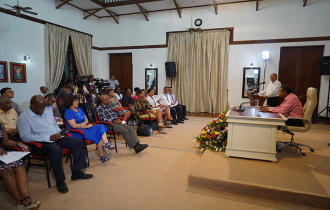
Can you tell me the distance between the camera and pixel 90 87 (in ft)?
22.4

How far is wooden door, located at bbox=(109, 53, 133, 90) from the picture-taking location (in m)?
10.3

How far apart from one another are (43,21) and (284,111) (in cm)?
800

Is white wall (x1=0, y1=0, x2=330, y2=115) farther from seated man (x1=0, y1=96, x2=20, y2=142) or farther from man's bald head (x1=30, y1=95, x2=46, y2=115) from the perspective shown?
man's bald head (x1=30, y1=95, x2=46, y2=115)

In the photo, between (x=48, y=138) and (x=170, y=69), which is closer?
(x=48, y=138)

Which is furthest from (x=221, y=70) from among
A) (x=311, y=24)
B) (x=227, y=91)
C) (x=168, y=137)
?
(x=168, y=137)

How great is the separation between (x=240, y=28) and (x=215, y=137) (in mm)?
6157

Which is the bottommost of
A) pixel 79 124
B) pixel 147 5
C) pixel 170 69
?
pixel 79 124

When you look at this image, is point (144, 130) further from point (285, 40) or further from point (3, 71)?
point (285, 40)

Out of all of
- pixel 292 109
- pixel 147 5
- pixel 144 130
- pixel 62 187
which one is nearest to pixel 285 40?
pixel 292 109

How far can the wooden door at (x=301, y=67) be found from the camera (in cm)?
759

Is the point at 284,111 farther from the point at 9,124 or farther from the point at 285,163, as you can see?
the point at 9,124

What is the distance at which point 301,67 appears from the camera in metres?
7.78

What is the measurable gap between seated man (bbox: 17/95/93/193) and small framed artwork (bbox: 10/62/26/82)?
4.80m

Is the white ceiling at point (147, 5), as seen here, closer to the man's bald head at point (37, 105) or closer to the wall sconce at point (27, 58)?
the wall sconce at point (27, 58)
